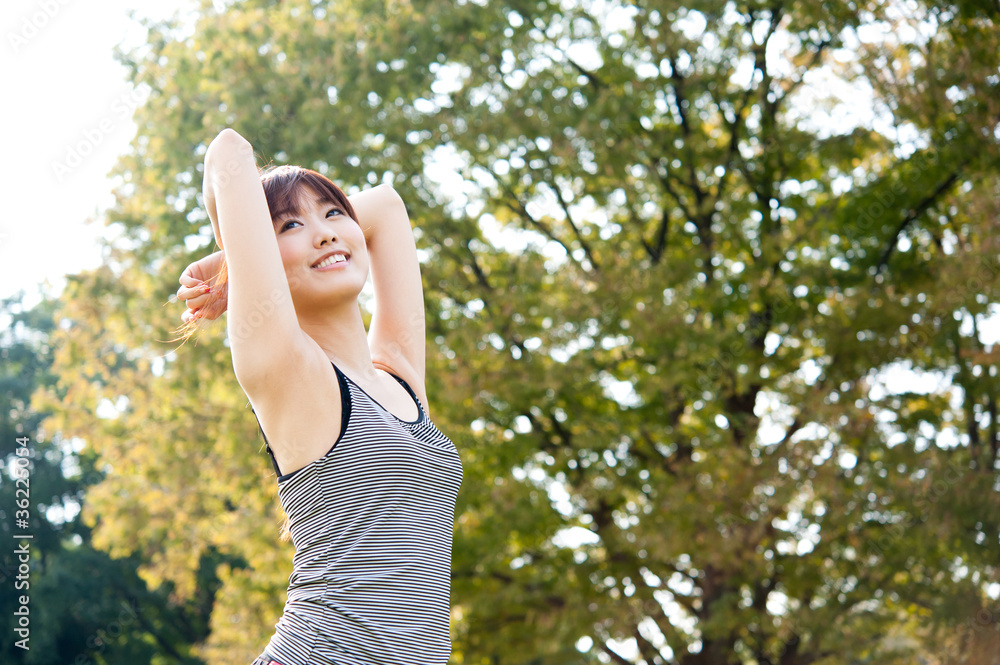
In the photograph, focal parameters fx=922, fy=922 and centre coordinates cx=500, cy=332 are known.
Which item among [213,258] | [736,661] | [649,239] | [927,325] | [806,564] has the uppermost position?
[649,239]

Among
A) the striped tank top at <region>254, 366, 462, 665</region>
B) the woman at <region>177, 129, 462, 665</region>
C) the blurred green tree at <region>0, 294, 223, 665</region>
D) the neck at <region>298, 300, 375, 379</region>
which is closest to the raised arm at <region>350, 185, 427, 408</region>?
the neck at <region>298, 300, 375, 379</region>

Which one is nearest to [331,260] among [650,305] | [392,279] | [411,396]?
[411,396]

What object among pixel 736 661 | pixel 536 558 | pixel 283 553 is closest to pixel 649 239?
pixel 536 558

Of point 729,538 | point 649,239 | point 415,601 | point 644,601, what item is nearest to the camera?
point 415,601

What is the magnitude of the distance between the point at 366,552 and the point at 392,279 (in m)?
0.96

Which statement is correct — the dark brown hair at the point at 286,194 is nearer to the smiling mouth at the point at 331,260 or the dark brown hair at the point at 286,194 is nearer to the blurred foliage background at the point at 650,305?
the smiling mouth at the point at 331,260

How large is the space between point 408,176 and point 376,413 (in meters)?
8.14

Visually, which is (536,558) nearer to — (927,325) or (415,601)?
(927,325)

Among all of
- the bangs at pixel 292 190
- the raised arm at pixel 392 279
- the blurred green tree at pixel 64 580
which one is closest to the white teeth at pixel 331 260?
the bangs at pixel 292 190

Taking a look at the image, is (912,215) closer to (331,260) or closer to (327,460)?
(331,260)

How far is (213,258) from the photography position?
6.48 ft

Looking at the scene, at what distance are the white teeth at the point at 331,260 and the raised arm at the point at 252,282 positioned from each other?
212mm

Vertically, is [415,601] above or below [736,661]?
below

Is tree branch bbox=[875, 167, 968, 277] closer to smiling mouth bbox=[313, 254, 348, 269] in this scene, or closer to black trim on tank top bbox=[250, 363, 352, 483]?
smiling mouth bbox=[313, 254, 348, 269]
